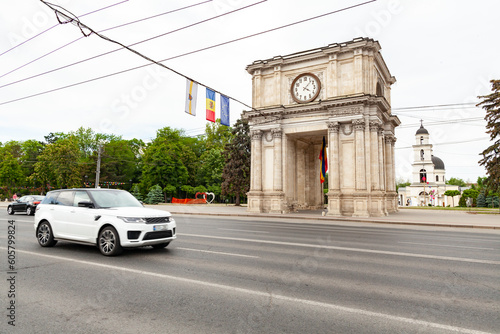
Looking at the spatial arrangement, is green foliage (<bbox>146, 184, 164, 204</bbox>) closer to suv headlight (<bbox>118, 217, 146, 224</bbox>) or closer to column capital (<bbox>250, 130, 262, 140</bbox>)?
column capital (<bbox>250, 130, 262, 140</bbox>)

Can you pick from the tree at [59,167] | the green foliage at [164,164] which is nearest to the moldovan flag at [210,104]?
the green foliage at [164,164]

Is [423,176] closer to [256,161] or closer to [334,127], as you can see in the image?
[334,127]

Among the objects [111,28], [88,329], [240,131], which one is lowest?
[88,329]

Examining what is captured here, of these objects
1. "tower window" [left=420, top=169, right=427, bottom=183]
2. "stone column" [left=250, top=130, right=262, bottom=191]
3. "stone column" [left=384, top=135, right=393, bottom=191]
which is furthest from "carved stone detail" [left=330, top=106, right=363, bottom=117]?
"tower window" [left=420, top=169, right=427, bottom=183]

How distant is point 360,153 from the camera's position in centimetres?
2572

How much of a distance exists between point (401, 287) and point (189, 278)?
3773 millimetres

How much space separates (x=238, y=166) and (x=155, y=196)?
17.1 m

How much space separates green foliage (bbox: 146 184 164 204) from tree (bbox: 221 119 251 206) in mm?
13436

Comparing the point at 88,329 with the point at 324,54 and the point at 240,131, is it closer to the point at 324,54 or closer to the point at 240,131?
the point at 324,54

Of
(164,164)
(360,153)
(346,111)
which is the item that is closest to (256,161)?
(346,111)

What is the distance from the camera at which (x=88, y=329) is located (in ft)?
11.8

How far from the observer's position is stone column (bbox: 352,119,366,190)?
25469 millimetres

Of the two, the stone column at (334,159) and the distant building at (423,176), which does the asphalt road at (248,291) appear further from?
the distant building at (423,176)

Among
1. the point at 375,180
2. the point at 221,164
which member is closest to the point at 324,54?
the point at 375,180
